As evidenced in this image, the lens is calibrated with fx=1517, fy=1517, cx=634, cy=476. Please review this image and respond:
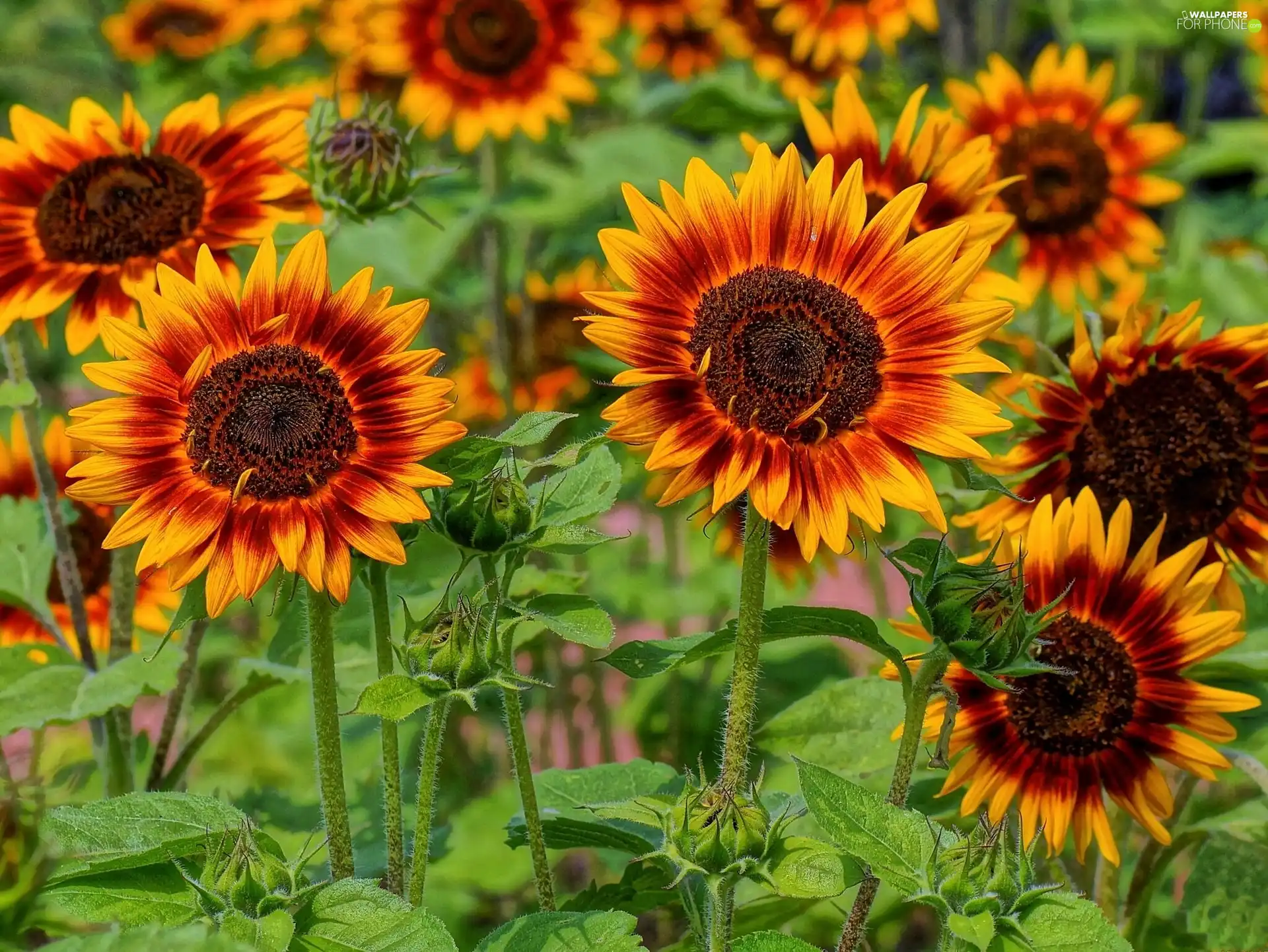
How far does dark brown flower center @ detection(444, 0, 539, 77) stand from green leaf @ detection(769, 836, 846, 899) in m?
1.84

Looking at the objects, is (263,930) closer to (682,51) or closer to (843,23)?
(843,23)

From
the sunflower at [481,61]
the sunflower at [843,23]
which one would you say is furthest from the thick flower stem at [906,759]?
the sunflower at [843,23]

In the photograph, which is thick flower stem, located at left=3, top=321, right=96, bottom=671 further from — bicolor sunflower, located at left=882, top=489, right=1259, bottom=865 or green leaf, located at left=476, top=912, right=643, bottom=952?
bicolor sunflower, located at left=882, top=489, right=1259, bottom=865

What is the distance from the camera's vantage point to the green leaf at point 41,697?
4.68ft

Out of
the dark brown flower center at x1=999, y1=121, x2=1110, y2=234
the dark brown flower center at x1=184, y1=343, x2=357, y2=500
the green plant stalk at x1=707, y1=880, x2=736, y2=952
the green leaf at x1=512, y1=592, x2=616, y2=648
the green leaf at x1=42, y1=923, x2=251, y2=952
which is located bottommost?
the green plant stalk at x1=707, y1=880, x2=736, y2=952

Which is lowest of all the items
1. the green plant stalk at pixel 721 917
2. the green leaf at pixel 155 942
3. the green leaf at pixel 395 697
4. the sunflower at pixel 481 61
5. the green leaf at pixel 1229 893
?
the green leaf at pixel 1229 893

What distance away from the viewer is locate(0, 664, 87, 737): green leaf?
143cm

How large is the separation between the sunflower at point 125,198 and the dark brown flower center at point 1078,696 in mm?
810

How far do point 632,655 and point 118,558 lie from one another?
0.72m

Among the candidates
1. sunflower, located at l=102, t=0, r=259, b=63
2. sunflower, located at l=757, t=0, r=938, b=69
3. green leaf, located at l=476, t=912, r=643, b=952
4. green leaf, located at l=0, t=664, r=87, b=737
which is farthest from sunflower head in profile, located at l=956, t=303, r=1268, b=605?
sunflower, located at l=102, t=0, r=259, b=63

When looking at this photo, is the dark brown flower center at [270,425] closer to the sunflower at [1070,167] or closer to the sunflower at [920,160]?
the sunflower at [920,160]

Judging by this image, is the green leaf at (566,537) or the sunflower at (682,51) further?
the sunflower at (682,51)

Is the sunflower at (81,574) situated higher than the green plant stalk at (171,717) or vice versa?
the sunflower at (81,574)

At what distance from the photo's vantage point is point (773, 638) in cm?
118
